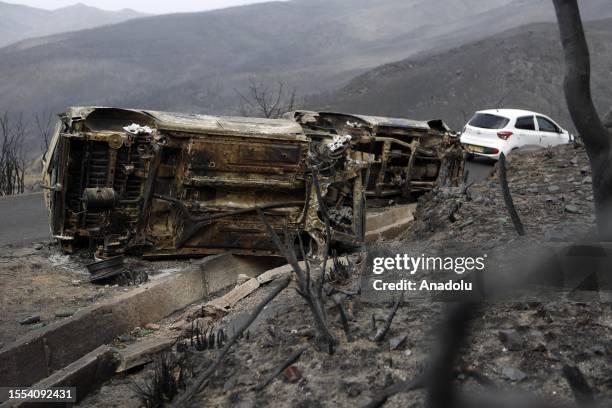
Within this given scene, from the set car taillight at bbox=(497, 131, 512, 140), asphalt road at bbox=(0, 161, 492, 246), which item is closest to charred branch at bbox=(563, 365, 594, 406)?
asphalt road at bbox=(0, 161, 492, 246)

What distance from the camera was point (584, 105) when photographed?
15.9 ft

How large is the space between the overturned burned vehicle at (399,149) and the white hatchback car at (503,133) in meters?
4.55

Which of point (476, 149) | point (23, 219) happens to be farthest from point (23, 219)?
point (476, 149)

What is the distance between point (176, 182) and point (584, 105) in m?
4.20

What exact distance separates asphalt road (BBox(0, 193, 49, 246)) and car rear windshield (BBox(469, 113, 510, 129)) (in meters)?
10.1

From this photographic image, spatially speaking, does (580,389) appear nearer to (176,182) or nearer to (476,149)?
(176,182)

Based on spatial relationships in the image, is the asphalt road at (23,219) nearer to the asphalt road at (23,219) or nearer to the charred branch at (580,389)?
the asphalt road at (23,219)

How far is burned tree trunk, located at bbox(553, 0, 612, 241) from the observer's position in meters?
4.86

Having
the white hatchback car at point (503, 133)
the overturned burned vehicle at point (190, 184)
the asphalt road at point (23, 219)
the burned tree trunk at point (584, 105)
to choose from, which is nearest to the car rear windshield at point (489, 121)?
the white hatchback car at point (503, 133)

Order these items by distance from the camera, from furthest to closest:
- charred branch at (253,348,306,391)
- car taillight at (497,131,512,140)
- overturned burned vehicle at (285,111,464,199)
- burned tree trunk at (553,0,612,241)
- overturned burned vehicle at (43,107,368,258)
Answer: car taillight at (497,131,512,140)
overturned burned vehicle at (285,111,464,199)
overturned burned vehicle at (43,107,368,258)
burned tree trunk at (553,0,612,241)
charred branch at (253,348,306,391)

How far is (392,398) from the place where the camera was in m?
3.67

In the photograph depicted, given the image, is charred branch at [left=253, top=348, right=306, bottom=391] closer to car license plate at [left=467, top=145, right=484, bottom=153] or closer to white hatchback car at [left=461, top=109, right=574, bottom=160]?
white hatchback car at [left=461, top=109, right=574, bottom=160]

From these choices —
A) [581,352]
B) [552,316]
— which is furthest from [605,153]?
[581,352]

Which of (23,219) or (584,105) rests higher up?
(584,105)
